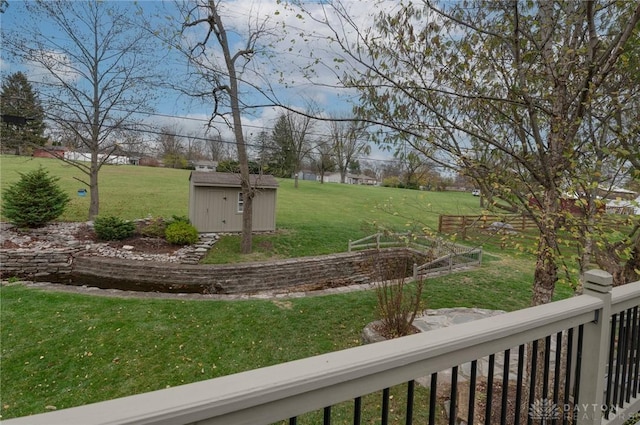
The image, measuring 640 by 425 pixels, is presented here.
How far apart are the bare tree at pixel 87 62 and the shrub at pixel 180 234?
12.5ft

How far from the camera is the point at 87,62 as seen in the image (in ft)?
35.2

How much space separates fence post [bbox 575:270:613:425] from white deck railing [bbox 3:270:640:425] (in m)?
0.04

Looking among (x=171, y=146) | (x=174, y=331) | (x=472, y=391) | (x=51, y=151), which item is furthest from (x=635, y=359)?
(x=171, y=146)

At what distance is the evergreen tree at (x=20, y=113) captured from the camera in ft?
31.9

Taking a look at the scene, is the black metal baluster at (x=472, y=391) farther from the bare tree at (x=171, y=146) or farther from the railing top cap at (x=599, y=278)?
the bare tree at (x=171, y=146)

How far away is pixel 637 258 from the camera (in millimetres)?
3242

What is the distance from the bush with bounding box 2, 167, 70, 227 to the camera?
10352 millimetres

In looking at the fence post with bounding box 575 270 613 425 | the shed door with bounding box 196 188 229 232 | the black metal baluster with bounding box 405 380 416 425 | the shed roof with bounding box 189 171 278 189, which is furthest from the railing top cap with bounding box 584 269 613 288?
the shed door with bounding box 196 188 229 232

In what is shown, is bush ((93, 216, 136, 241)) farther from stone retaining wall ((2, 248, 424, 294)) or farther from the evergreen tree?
the evergreen tree

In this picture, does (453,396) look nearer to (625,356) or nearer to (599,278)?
(599,278)

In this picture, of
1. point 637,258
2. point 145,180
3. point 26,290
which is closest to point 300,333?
point 637,258

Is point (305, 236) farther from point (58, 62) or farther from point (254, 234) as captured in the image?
point (58, 62)

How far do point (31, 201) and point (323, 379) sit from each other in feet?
43.3

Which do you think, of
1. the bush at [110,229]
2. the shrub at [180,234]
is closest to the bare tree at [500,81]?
the shrub at [180,234]
